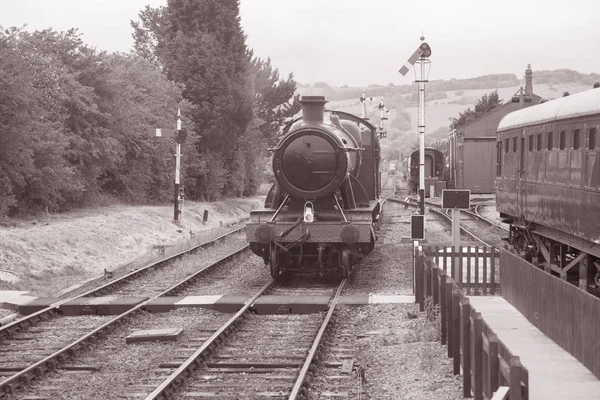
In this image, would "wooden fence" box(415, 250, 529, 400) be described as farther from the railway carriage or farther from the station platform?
the railway carriage

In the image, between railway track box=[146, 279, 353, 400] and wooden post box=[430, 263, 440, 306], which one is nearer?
railway track box=[146, 279, 353, 400]

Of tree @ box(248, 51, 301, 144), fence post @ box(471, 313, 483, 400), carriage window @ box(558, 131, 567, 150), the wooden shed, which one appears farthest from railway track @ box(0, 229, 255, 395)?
tree @ box(248, 51, 301, 144)

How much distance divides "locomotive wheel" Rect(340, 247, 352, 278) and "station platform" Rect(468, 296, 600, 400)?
3.96 m

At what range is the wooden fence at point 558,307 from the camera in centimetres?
920

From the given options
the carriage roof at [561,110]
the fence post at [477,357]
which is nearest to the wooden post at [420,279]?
the carriage roof at [561,110]

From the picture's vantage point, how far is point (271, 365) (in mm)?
10422

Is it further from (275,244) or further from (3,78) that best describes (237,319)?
(3,78)

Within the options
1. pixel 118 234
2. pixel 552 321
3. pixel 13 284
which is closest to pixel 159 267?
pixel 13 284

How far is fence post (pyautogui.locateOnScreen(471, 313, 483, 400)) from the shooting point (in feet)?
25.2

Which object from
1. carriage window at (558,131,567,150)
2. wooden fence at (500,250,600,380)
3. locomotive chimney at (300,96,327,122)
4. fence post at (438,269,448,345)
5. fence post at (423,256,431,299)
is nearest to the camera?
wooden fence at (500,250,600,380)

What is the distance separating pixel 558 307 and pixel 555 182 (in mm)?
4941

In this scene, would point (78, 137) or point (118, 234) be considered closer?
point (118, 234)

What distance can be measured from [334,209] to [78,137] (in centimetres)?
1705

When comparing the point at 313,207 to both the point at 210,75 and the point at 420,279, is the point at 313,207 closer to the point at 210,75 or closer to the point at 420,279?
the point at 420,279
